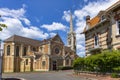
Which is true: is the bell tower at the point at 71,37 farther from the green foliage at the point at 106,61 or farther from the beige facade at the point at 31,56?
the green foliage at the point at 106,61

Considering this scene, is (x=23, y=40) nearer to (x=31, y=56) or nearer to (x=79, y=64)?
(x=31, y=56)

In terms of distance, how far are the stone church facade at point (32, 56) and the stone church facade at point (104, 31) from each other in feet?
128

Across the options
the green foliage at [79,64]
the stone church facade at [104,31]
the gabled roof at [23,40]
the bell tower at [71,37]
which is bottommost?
the green foliage at [79,64]

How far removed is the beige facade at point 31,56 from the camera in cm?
7881

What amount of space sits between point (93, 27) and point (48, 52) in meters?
48.0

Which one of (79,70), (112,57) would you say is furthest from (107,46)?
(112,57)

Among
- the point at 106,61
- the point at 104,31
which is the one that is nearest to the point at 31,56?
the point at 104,31

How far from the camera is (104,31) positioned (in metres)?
33.1

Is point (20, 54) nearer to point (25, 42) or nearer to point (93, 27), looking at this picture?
point (25, 42)

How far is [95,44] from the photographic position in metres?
36.0

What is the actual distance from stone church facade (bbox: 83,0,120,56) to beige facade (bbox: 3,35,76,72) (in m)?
39.0

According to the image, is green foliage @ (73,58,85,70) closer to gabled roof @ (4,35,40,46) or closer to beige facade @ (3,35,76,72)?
beige facade @ (3,35,76,72)

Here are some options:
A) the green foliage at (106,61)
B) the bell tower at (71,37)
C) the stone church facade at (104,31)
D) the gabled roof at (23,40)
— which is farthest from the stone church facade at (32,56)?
the green foliage at (106,61)

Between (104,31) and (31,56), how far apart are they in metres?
52.5
